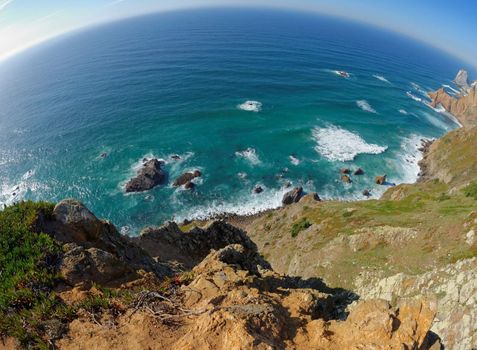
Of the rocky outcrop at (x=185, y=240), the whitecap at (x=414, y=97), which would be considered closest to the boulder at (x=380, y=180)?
the rocky outcrop at (x=185, y=240)

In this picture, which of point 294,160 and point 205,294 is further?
point 294,160

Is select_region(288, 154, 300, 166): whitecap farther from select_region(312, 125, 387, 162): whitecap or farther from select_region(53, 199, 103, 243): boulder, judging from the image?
select_region(53, 199, 103, 243): boulder

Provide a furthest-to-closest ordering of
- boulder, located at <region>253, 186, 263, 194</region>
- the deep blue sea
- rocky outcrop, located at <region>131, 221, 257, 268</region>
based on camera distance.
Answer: the deep blue sea, boulder, located at <region>253, 186, 263, 194</region>, rocky outcrop, located at <region>131, 221, 257, 268</region>

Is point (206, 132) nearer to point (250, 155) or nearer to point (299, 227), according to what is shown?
point (250, 155)

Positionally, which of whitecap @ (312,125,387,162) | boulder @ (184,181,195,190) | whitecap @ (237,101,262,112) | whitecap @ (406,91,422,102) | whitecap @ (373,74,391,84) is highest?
whitecap @ (373,74,391,84)

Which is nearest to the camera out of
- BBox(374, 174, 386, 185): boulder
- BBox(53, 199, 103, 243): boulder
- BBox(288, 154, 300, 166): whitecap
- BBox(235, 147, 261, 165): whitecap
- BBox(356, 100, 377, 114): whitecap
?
BBox(53, 199, 103, 243): boulder

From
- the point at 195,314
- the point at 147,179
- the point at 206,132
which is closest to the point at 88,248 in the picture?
the point at 195,314

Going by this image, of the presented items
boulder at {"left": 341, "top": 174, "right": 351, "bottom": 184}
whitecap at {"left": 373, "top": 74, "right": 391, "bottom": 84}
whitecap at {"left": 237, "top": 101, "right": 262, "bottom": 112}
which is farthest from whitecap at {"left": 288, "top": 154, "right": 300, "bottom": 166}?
whitecap at {"left": 373, "top": 74, "right": 391, "bottom": 84}
